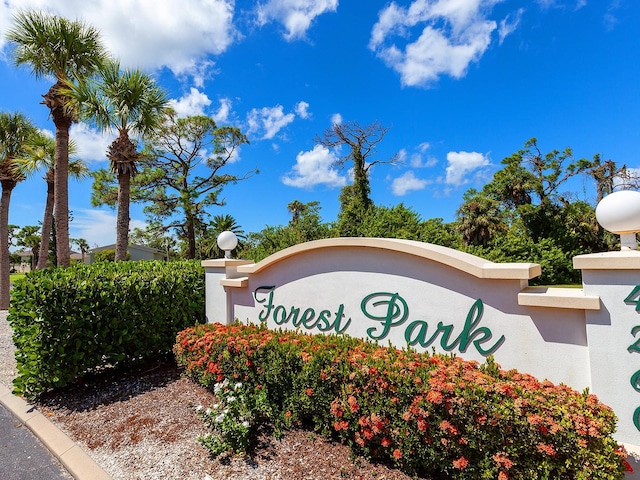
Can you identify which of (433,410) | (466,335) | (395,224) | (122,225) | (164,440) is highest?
(122,225)

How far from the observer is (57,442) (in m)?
4.05

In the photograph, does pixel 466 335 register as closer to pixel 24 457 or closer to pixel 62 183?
pixel 24 457

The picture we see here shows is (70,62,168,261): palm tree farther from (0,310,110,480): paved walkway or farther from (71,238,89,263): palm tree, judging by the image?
(71,238,89,263): palm tree

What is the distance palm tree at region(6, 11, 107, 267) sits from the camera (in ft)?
36.0

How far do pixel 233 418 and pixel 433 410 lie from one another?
2212 mm

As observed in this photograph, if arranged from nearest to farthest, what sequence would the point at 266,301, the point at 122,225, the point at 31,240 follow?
the point at 266,301 → the point at 122,225 → the point at 31,240

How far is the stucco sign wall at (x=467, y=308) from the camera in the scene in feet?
10.2

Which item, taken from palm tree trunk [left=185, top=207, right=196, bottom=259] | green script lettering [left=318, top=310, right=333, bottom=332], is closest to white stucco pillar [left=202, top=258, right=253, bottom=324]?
green script lettering [left=318, top=310, right=333, bottom=332]

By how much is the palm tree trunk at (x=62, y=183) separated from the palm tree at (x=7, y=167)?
20.8ft

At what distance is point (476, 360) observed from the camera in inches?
151

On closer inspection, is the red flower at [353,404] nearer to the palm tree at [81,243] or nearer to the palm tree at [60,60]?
the palm tree at [60,60]

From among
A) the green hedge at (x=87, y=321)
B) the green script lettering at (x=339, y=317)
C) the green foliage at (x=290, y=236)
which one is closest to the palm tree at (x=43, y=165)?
the green foliage at (x=290, y=236)

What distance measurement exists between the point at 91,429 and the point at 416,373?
13.8 feet

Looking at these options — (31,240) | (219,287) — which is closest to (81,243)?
(31,240)
